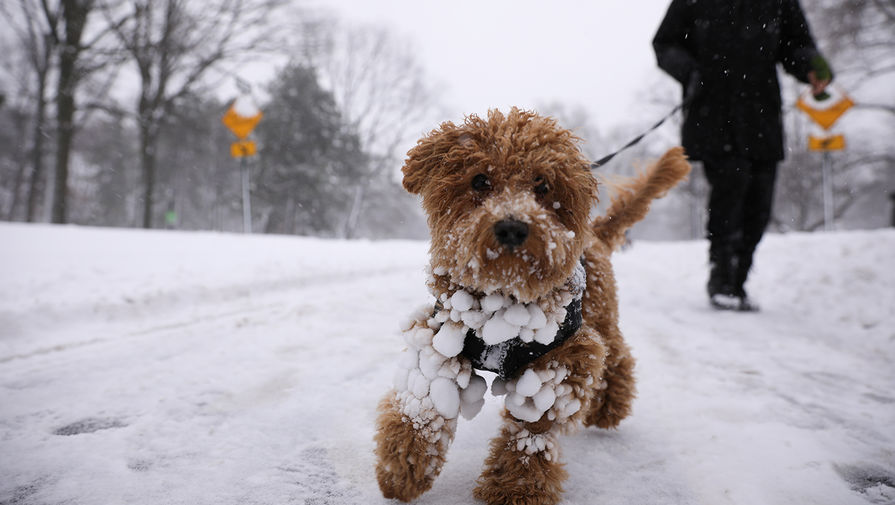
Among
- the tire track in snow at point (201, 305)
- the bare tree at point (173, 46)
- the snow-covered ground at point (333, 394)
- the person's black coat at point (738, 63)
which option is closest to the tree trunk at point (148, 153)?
the bare tree at point (173, 46)

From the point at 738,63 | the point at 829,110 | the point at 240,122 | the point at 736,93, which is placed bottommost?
the point at 736,93

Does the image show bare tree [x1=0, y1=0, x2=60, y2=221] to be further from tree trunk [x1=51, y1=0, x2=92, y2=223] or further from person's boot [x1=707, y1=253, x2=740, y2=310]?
person's boot [x1=707, y1=253, x2=740, y2=310]

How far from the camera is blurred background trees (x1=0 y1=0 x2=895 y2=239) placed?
50.9 feet

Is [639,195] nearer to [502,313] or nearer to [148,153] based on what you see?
[502,313]

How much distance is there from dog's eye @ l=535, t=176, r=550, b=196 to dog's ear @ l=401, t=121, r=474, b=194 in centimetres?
30

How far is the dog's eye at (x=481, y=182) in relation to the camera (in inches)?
62.4

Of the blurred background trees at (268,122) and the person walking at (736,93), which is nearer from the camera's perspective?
the person walking at (736,93)

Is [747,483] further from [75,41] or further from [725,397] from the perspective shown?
[75,41]

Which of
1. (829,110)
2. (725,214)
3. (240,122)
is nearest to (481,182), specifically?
(725,214)

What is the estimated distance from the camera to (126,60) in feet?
49.9

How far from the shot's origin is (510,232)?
1.41m

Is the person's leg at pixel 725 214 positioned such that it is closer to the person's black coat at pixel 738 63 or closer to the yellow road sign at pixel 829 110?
the person's black coat at pixel 738 63

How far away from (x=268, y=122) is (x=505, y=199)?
28.8 meters

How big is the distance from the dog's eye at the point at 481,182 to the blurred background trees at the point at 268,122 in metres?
0.29
